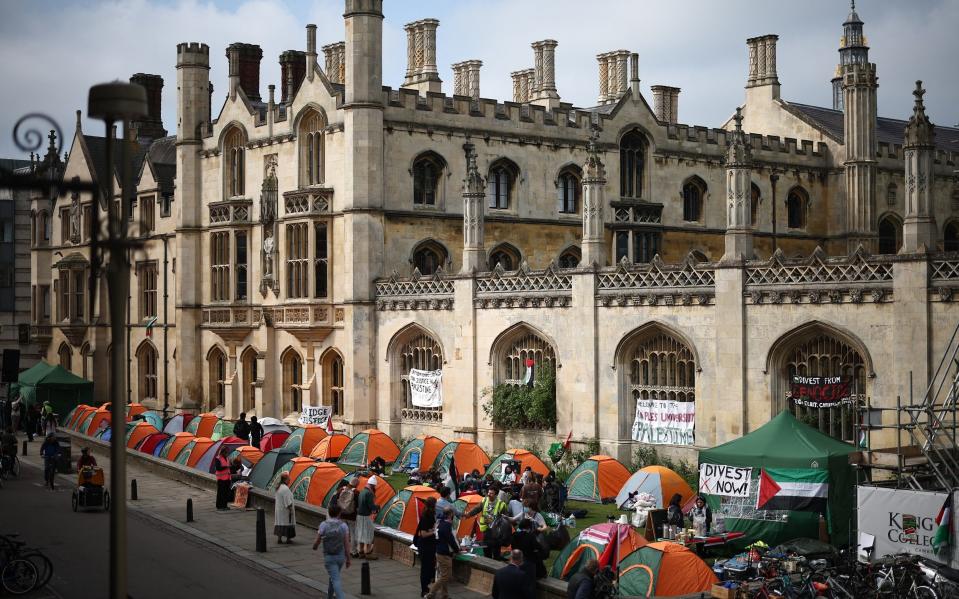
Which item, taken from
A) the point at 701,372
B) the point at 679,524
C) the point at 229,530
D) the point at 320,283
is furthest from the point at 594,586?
the point at 320,283

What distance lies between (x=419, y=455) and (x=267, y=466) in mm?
4293

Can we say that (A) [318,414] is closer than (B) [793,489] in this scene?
No

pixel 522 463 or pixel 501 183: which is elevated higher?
pixel 501 183

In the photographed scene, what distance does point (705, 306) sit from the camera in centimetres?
2541

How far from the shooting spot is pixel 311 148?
36094 millimetres

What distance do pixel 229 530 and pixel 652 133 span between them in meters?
23.2

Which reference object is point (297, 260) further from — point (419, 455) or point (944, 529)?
point (944, 529)

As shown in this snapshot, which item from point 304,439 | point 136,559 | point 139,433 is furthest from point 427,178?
point 136,559

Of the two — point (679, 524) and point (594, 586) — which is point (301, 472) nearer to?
point (679, 524)

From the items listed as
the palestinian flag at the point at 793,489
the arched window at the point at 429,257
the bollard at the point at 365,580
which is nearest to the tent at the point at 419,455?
the arched window at the point at 429,257

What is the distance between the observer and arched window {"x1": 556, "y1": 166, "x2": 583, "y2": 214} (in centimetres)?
3809

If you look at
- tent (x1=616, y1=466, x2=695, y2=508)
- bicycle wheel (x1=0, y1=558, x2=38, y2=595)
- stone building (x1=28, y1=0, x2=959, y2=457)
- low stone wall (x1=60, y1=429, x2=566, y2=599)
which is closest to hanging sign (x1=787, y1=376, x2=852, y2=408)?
stone building (x1=28, y1=0, x2=959, y2=457)

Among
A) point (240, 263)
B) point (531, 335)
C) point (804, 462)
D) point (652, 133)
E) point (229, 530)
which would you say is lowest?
point (229, 530)

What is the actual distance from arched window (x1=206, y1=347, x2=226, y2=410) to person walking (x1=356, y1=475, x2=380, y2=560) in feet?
75.4
